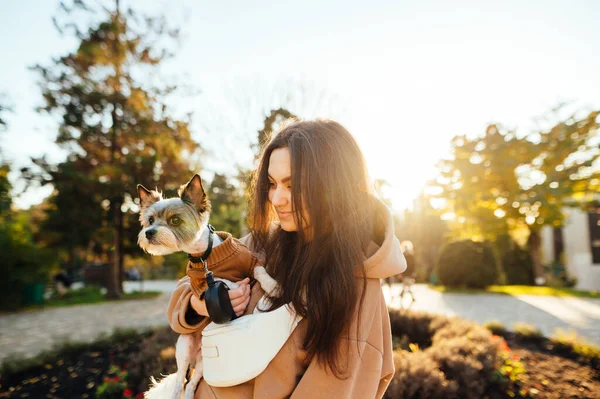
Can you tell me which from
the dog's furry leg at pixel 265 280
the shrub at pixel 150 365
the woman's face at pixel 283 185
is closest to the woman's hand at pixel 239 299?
the dog's furry leg at pixel 265 280

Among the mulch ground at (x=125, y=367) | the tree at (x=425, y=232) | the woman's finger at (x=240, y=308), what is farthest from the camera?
the tree at (x=425, y=232)

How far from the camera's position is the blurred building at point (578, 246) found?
23.9 meters

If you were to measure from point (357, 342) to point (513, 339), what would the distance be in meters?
7.83

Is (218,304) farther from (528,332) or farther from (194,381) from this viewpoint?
(528,332)

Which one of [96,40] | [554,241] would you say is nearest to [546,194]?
[554,241]

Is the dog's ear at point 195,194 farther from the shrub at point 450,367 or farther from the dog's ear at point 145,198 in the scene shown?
the shrub at point 450,367

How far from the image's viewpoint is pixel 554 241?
32.5 m

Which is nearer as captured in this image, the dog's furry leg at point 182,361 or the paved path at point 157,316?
the dog's furry leg at point 182,361

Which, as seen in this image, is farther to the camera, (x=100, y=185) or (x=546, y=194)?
(x=546, y=194)

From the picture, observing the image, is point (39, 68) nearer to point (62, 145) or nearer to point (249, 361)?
point (62, 145)

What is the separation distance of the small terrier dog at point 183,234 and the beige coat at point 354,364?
343mm

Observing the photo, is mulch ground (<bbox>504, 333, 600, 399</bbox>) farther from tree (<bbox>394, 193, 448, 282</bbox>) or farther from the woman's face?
tree (<bbox>394, 193, 448, 282</bbox>)

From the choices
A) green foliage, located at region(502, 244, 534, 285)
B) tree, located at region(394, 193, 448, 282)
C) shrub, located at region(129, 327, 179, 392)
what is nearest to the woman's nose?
shrub, located at region(129, 327, 179, 392)

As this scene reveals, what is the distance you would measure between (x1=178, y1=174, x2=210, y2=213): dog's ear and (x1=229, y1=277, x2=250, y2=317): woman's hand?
0.58 metres
